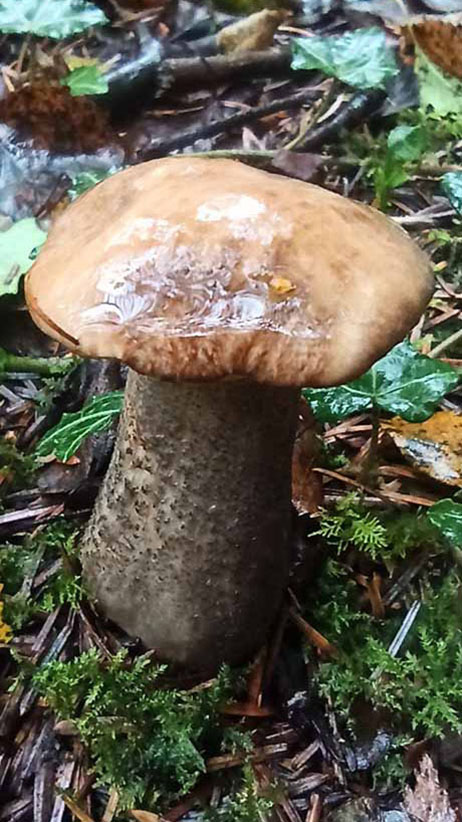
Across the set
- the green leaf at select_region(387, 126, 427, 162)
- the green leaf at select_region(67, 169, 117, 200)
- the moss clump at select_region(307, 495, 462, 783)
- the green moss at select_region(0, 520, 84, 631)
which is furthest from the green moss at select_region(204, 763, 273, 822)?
the green leaf at select_region(387, 126, 427, 162)

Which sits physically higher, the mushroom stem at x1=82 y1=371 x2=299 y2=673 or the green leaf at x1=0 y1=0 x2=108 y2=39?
the green leaf at x1=0 y1=0 x2=108 y2=39

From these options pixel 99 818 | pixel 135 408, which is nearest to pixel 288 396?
pixel 135 408

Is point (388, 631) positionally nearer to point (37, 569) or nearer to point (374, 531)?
point (374, 531)

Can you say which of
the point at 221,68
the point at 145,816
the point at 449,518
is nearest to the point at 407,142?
the point at 221,68

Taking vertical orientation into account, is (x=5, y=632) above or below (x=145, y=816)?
above

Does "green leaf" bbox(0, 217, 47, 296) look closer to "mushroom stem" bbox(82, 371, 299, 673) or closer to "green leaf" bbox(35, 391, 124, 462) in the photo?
"green leaf" bbox(35, 391, 124, 462)

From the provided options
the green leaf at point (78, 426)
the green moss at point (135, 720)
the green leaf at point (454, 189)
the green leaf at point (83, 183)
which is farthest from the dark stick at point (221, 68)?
the green moss at point (135, 720)
